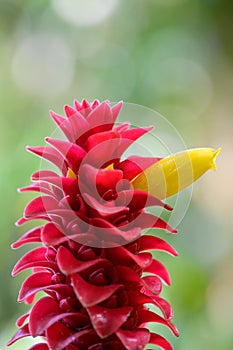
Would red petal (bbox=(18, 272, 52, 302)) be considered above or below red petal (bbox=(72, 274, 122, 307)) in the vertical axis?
above

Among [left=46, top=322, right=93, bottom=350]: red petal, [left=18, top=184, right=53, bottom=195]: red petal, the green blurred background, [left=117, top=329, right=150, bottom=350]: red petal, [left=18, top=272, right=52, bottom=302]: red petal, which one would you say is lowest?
[left=117, top=329, right=150, bottom=350]: red petal

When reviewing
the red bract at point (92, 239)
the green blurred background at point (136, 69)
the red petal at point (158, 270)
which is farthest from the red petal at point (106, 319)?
the green blurred background at point (136, 69)

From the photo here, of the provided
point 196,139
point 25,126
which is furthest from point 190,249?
point 25,126

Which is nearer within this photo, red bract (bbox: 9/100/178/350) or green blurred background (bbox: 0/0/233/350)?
red bract (bbox: 9/100/178/350)

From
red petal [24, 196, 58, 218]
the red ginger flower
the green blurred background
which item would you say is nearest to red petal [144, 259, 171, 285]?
the red ginger flower

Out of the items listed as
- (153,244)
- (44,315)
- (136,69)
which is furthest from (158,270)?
(136,69)

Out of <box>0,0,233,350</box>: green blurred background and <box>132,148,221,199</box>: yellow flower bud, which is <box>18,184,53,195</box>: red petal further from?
<box>0,0,233,350</box>: green blurred background

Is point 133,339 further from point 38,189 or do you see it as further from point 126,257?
point 38,189

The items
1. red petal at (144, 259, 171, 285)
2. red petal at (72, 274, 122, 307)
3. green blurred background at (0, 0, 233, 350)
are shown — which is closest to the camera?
red petal at (72, 274, 122, 307)
